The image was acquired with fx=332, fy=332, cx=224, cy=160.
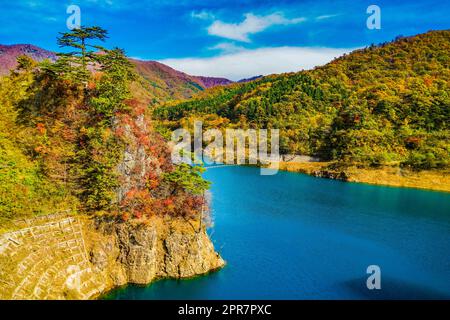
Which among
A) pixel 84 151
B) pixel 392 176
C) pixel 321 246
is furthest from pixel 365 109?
pixel 84 151

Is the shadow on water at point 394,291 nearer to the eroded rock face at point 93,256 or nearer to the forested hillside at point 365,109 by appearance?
the eroded rock face at point 93,256

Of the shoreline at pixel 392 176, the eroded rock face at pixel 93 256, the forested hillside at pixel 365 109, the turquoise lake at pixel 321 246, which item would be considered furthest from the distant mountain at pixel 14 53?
the shoreline at pixel 392 176

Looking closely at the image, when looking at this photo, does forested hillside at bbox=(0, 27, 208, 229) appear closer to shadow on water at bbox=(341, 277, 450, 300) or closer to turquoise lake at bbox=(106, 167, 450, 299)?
turquoise lake at bbox=(106, 167, 450, 299)

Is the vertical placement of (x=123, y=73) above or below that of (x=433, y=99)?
below

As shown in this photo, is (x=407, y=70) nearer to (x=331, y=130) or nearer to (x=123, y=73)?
(x=331, y=130)
